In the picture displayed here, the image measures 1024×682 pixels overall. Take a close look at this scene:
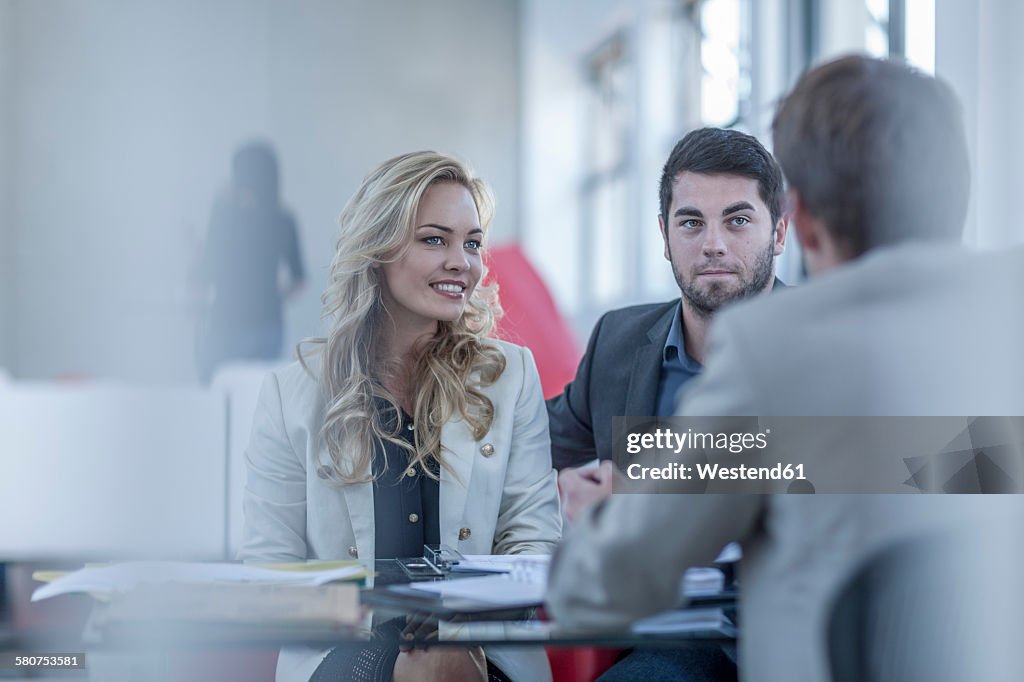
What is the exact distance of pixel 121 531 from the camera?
126cm

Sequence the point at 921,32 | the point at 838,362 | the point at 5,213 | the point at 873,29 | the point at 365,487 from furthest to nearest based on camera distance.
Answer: the point at 873,29
the point at 365,487
the point at 921,32
the point at 5,213
the point at 838,362

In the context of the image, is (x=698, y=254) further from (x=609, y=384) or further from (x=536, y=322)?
(x=536, y=322)

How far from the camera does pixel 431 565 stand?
1.38 metres

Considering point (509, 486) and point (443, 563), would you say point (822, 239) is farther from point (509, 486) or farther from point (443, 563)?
point (509, 486)

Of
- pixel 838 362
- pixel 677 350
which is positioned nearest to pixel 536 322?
pixel 677 350

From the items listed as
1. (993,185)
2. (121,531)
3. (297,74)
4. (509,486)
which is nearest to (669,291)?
(297,74)

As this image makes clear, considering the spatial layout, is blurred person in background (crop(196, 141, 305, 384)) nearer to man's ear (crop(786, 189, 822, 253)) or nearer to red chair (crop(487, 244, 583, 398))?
red chair (crop(487, 244, 583, 398))

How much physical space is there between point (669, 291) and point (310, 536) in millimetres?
3123

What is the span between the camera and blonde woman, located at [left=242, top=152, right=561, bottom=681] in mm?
1683

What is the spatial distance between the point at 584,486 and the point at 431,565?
0.24 metres

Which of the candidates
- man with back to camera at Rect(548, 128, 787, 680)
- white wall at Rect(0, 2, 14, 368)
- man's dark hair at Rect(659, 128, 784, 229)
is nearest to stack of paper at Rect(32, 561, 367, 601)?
white wall at Rect(0, 2, 14, 368)

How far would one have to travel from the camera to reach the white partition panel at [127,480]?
4.11ft

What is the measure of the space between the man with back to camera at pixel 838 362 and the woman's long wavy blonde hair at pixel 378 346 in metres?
0.75

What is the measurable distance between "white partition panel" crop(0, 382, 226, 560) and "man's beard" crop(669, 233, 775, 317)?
0.76 metres
